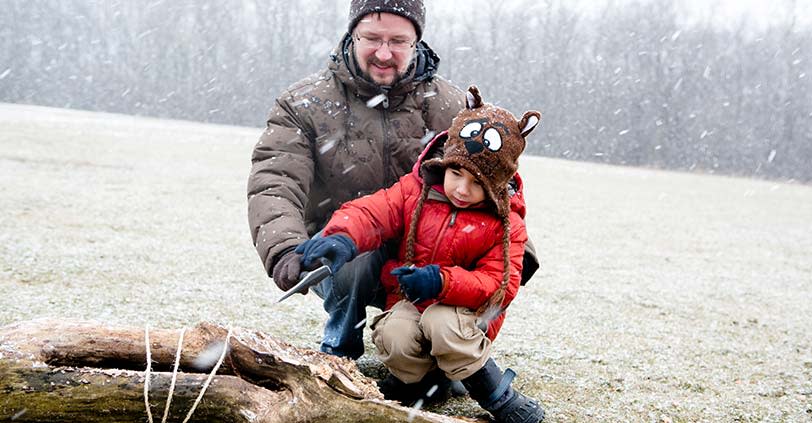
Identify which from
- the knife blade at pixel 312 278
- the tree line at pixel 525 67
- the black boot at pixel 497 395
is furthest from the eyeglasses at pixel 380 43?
the tree line at pixel 525 67

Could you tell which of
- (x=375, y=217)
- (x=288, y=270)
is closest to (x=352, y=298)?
(x=375, y=217)

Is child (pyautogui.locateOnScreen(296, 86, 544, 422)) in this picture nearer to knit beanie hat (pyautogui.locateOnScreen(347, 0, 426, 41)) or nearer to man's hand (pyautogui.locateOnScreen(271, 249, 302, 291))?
man's hand (pyautogui.locateOnScreen(271, 249, 302, 291))

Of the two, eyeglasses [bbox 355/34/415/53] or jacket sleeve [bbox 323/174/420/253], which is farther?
eyeglasses [bbox 355/34/415/53]

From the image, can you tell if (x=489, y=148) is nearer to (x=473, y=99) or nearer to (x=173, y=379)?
(x=473, y=99)

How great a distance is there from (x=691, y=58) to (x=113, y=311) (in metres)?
24.8

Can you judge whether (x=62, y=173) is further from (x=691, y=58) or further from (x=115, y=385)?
(x=691, y=58)

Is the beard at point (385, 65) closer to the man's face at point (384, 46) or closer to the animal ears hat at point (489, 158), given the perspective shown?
the man's face at point (384, 46)

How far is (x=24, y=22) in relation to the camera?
2836 cm

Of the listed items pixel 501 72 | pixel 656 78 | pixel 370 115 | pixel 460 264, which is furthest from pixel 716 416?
pixel 501 72

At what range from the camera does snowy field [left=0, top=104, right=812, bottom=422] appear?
10.4 feet

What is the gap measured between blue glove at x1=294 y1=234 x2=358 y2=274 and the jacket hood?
0.73 meters

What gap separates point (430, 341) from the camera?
7.47 feet

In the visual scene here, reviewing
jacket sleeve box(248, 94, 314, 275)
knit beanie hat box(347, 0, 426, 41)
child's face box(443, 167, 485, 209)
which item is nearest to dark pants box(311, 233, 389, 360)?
jacket sleeve box(248, 94, 314, 275)

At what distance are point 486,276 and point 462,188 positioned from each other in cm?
26
